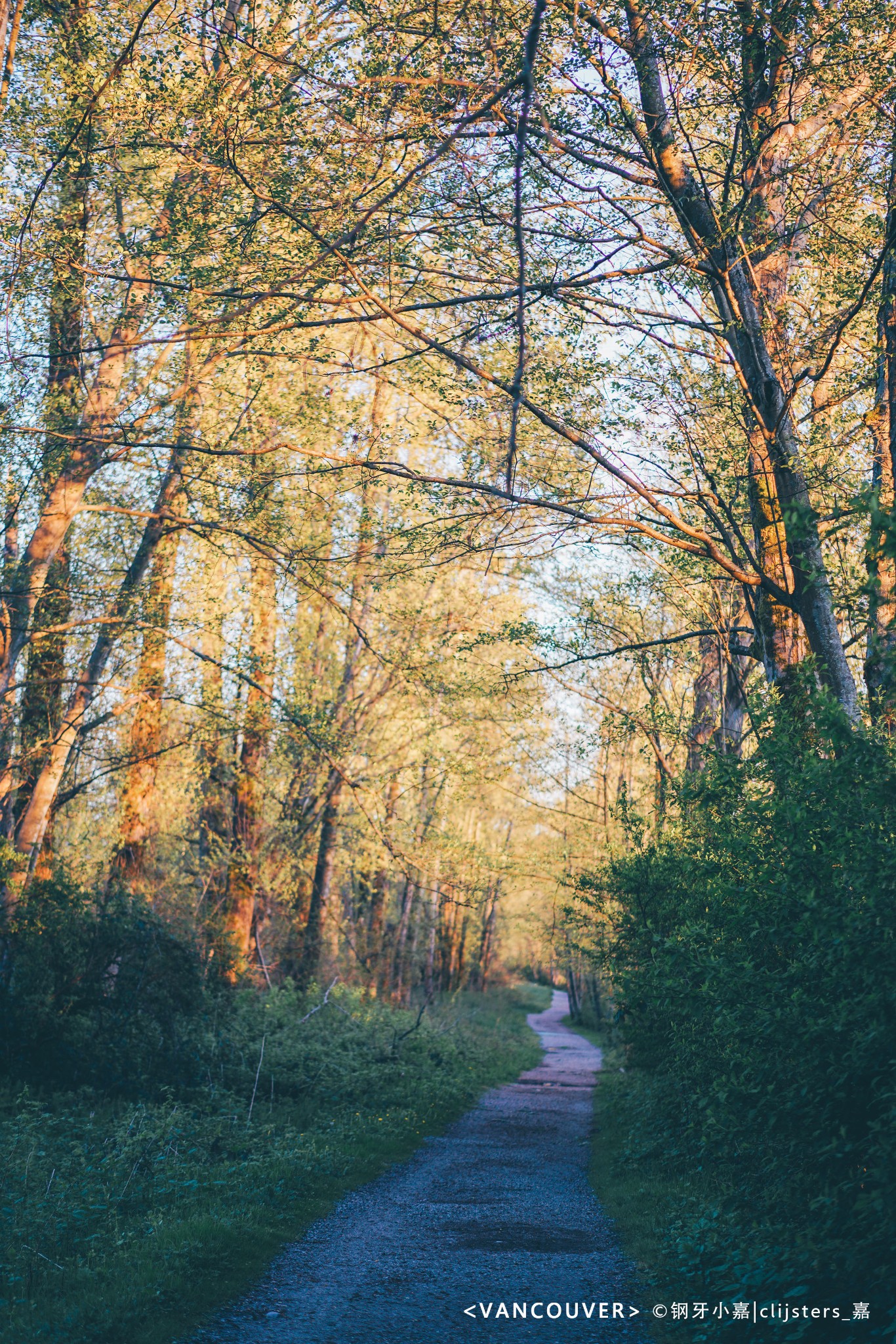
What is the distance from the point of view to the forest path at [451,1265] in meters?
5.38

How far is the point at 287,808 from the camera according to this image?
66.9ft

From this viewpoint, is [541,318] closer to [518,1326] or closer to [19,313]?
[19,313]

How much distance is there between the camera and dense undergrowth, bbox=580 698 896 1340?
4.49 m

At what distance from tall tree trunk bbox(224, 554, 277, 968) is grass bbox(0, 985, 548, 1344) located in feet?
7.25

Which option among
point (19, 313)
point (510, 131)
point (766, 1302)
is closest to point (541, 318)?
point (510, 131)

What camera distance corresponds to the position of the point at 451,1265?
21.8 ft

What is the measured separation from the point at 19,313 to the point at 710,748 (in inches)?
389

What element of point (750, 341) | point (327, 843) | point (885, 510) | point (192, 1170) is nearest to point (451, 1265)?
point (192, 1170)

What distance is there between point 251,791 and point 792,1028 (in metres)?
14.9

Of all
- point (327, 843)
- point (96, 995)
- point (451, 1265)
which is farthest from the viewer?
point (327, 843)

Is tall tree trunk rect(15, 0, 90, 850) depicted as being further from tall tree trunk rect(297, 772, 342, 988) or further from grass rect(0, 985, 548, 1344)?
tall tree trunk rect(297, 772, 342, 988)

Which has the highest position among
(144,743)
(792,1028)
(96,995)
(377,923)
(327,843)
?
(144,743)

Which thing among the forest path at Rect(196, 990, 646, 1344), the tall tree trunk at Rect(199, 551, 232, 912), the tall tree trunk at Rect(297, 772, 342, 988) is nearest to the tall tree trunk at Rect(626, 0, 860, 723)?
the forest path at Rect(196, 990, 646, 1344)

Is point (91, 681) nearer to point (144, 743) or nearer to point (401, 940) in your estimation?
point (144, 743)
